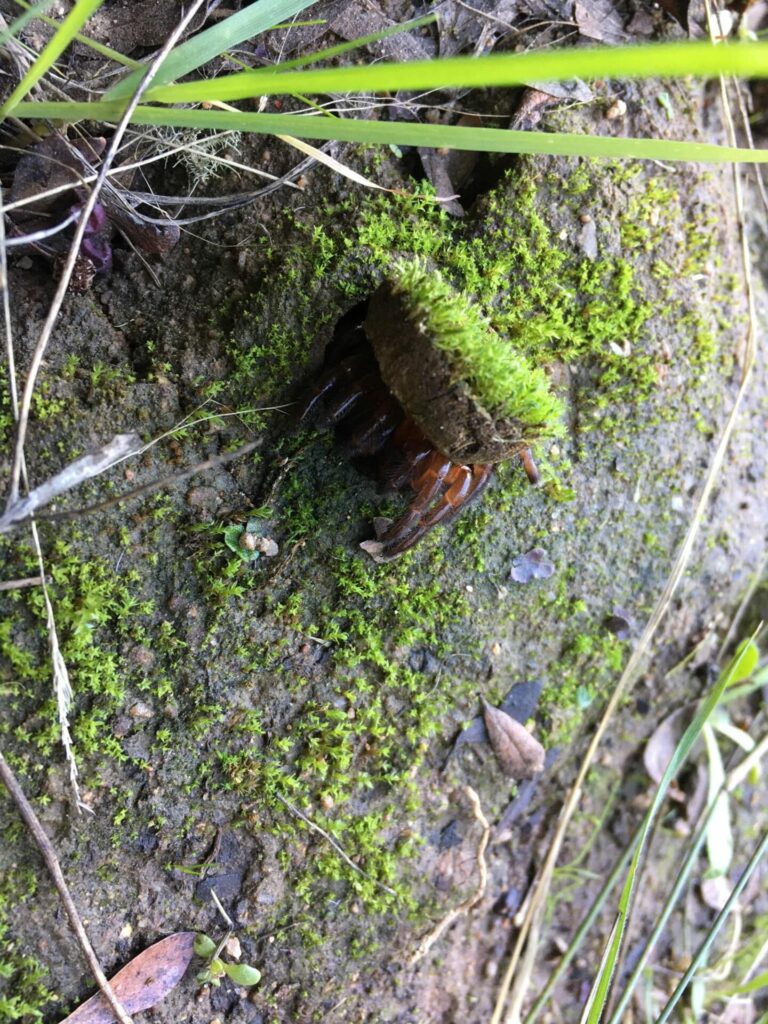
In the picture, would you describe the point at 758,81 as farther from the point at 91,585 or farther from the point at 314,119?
the point at 91,585

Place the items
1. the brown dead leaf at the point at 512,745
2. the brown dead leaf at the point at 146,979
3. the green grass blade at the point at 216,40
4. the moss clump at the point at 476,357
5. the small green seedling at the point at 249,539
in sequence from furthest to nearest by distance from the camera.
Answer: the brown dead leaf at the point at 512,745 → the small green seedling at the point at 249,539 → the brown dead leaf at the point at 146,979 → the moss clump at the point at 476,357 → the green grass blade at the point at 216,40

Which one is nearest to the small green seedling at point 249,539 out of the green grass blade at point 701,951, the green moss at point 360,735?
the green moss at point 360,735

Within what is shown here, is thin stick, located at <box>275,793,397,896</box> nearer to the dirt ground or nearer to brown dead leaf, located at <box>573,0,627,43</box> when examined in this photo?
the dirt ground

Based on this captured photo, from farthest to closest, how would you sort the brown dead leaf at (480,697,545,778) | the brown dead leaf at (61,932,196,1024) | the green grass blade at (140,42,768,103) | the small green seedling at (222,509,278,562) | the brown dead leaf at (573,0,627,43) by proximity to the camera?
1. the brown dead leaf at (480,697,545,778)
2. the brown dead leaf at (573,0,627,43)
3. the small green seedling at (222,509,278,562)
4. the brown dead leaf at (61,932,196,1024)
5. the green grass blade at (140,42,768,103)

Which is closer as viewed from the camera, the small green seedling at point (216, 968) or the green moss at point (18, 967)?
the green moss at point (18, 967)

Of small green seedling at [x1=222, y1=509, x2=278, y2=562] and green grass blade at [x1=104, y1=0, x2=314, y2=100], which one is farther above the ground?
green grass blade at [x1=104, y1=0, x2=314, y2=100]

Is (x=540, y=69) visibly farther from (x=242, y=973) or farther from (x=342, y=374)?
(x=242, y=973)

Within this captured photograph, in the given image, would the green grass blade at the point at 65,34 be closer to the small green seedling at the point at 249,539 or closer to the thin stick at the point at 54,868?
the small green seedling at the point at 249,539

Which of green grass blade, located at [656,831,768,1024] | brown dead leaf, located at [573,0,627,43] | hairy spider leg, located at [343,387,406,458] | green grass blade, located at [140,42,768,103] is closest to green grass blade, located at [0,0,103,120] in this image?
green grass blade, located at [140,42,768,103]
